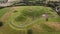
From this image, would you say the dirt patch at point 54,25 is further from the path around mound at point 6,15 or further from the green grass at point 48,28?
the path around mound at point 6,15

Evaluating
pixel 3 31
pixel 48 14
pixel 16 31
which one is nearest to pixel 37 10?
pixel 48 14

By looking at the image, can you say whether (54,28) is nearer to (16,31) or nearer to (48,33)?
(48,33)

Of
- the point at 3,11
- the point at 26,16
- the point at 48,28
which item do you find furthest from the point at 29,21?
the point at 3,11


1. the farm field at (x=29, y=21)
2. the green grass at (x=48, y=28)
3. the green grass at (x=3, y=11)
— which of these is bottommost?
the green grass at (x=48, y=28)

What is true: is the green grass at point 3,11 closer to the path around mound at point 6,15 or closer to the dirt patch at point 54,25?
the path around mound at point 6,15

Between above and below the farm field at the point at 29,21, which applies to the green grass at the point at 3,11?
above

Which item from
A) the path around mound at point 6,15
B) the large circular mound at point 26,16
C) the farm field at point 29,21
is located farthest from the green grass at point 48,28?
the path around mound at point 6,15

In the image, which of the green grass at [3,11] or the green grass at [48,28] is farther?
the green grass at [3,11]
